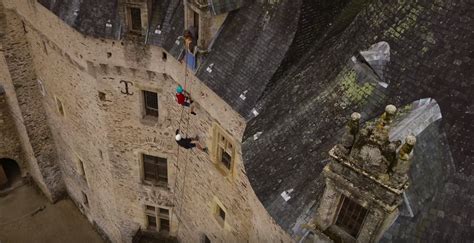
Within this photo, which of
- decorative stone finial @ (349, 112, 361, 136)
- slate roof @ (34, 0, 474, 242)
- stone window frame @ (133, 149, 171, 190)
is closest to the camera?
decorative stone finial @ (349, 112, 361, 136)

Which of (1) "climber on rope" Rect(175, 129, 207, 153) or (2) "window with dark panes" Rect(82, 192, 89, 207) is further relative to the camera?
(2) "window with dark panes" Rect(82, 192, 89, 207)

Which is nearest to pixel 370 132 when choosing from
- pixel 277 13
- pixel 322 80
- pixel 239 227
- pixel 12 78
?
pixel 322 80

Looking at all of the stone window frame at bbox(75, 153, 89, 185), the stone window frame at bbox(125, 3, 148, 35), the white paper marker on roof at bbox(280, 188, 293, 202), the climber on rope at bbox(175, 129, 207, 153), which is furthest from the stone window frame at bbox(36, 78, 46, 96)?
the white paper marker on roof at bbox(280, 188, 293, 202)

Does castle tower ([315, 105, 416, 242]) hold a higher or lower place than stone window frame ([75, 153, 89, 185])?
higher

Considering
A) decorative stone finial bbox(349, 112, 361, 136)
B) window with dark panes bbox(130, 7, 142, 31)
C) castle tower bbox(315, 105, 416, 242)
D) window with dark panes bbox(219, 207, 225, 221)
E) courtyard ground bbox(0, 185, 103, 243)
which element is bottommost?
courtyard ground bbox(0, 185, 103, 243)

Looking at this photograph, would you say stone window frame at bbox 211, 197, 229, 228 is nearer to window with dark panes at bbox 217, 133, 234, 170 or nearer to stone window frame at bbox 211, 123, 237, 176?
stone window frame at bbox 211, 123, 237, 176

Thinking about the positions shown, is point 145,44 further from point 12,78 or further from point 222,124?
point 12,78

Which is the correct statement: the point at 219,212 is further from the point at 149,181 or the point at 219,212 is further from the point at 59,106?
the point at 59,106
